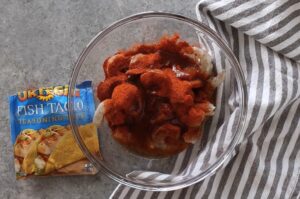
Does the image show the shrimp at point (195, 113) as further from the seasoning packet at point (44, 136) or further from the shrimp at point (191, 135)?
the seasoning packet at point (44, 136)

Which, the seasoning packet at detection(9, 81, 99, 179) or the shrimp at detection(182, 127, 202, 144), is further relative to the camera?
the seasoning packet at detection(9, 81, 99, 179)

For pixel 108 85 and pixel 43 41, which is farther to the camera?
pixel 43 41

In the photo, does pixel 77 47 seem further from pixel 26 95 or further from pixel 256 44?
pixel 256 44

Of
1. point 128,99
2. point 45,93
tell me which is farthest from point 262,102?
point 45,93

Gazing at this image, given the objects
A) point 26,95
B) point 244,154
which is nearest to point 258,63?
point 244,154

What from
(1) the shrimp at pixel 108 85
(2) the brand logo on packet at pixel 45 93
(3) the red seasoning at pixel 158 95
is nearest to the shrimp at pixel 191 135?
(3) the red seasoning at pixel 158 95

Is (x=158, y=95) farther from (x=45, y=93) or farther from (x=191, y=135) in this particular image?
(x=45, y=93)

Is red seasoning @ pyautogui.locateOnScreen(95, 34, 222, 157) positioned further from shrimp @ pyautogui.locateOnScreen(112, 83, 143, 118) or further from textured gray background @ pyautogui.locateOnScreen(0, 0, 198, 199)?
textured gray background @ pyautogui.locateOnScreen(0, 0, 198, 199)

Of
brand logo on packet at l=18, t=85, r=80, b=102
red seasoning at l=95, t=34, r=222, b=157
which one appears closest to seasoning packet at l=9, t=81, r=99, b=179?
brand logo on packet at l=18, t=85, r=80, b=102
